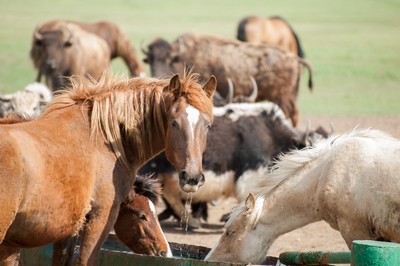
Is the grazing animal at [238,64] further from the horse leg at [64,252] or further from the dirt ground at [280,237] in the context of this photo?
the horse leg at [64,252]

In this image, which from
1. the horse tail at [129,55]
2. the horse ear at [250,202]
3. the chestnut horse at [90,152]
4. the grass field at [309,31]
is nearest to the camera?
the chestnut horse at [90,152]

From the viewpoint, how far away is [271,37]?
21844 mm

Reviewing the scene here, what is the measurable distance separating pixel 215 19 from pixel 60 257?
39604 millimetres

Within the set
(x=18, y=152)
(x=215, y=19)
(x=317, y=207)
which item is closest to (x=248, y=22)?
(x=317, y=207)

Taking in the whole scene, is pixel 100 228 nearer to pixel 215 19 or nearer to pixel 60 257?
pixel 60 257

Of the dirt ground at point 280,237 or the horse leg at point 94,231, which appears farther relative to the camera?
the dirt ground at point 280,237

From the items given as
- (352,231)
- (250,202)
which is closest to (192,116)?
(250,202)

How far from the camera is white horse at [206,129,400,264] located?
7.07 m

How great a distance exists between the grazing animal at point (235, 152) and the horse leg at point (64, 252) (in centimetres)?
438

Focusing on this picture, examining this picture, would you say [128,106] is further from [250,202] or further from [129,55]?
[129,55]

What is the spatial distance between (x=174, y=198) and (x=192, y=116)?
15.8 ft

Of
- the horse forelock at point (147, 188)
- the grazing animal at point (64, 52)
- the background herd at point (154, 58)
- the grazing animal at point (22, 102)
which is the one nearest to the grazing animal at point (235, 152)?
the background herd at point (154, 58)

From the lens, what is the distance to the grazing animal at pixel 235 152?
11.3 metres

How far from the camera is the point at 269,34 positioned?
861 inches
